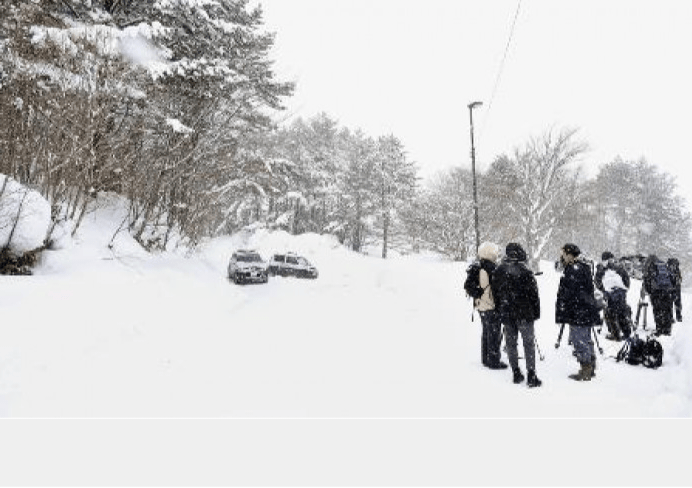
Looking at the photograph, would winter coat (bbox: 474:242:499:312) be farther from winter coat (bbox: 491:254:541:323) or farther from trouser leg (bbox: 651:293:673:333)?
trouser leg (bbox: 651:293:673:333)

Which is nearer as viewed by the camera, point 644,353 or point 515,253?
point 515,253

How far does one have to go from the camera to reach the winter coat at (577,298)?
21.0 ft

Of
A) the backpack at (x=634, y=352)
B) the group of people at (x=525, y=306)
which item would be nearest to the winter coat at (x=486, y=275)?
the group of people at (x=525, y=306)

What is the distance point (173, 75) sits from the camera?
13.4 metres

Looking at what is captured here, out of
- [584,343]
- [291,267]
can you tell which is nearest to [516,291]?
[584,343]

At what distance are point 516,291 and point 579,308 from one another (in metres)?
1.03

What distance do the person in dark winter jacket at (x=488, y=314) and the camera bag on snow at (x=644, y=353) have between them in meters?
2.04

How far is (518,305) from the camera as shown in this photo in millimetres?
6109

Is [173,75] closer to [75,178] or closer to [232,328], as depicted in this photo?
[75,178]

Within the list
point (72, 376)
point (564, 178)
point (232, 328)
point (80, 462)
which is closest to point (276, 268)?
point (232, 328)

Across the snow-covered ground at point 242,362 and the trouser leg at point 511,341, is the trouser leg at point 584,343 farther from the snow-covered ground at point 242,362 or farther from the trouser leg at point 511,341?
the trouser leg at point 511,341

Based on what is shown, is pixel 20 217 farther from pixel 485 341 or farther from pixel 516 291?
pixel 516 291

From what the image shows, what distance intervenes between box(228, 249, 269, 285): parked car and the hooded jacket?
55.4 ft

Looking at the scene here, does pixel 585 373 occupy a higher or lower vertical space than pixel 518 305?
lower
